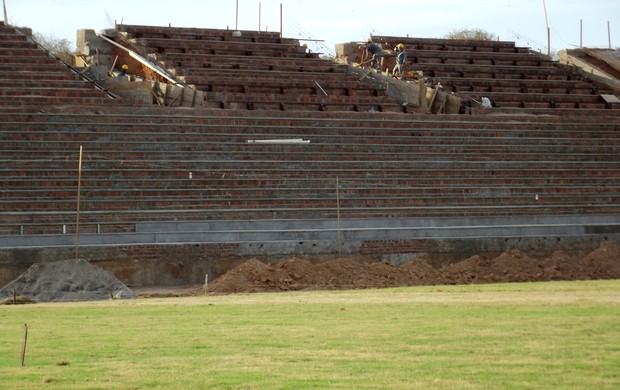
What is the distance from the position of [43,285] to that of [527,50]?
93.5ft

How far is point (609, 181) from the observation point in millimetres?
39750

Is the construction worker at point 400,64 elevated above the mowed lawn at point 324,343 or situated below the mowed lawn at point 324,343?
above

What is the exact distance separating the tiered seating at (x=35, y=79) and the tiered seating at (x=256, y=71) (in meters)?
4.10

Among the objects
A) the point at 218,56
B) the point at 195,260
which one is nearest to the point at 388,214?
the point at 195,260

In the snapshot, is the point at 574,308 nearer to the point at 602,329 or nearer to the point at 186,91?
the point at 602,329

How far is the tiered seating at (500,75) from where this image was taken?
45750 millimetres

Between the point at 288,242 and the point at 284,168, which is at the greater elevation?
the point at 284,168

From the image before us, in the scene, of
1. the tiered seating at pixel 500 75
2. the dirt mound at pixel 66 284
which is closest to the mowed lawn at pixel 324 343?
the dirt mound at pixel 66 284

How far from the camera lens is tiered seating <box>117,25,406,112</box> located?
41.5 metres

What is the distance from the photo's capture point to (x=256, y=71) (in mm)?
43719

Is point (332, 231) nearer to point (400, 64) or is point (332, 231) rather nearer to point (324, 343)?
point (400, 64)

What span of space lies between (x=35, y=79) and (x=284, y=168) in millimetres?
7482

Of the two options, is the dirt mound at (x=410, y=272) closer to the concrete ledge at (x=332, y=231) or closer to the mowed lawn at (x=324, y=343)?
the concrete ledge at (x=332, y=231)

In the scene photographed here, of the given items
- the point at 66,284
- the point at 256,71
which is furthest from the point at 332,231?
the point at 256,71
